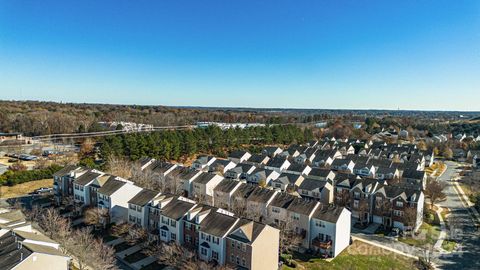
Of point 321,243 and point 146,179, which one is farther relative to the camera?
point 146,179

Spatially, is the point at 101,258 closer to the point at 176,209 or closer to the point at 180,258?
the point at 180,258

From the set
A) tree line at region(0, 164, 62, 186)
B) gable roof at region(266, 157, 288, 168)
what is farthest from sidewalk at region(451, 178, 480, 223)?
tree line at region(0, 164, 62, 186)

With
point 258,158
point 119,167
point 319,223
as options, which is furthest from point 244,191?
point 258,158

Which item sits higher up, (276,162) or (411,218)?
(276,162)

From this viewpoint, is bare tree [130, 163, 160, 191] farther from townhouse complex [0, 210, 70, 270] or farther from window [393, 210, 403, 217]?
window [393, 210, 403, 217]

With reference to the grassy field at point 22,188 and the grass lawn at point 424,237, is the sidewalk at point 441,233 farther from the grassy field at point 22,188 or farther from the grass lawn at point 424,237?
the grassy field at point 22,188

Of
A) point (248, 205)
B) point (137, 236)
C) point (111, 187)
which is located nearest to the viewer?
point (137, 236)
